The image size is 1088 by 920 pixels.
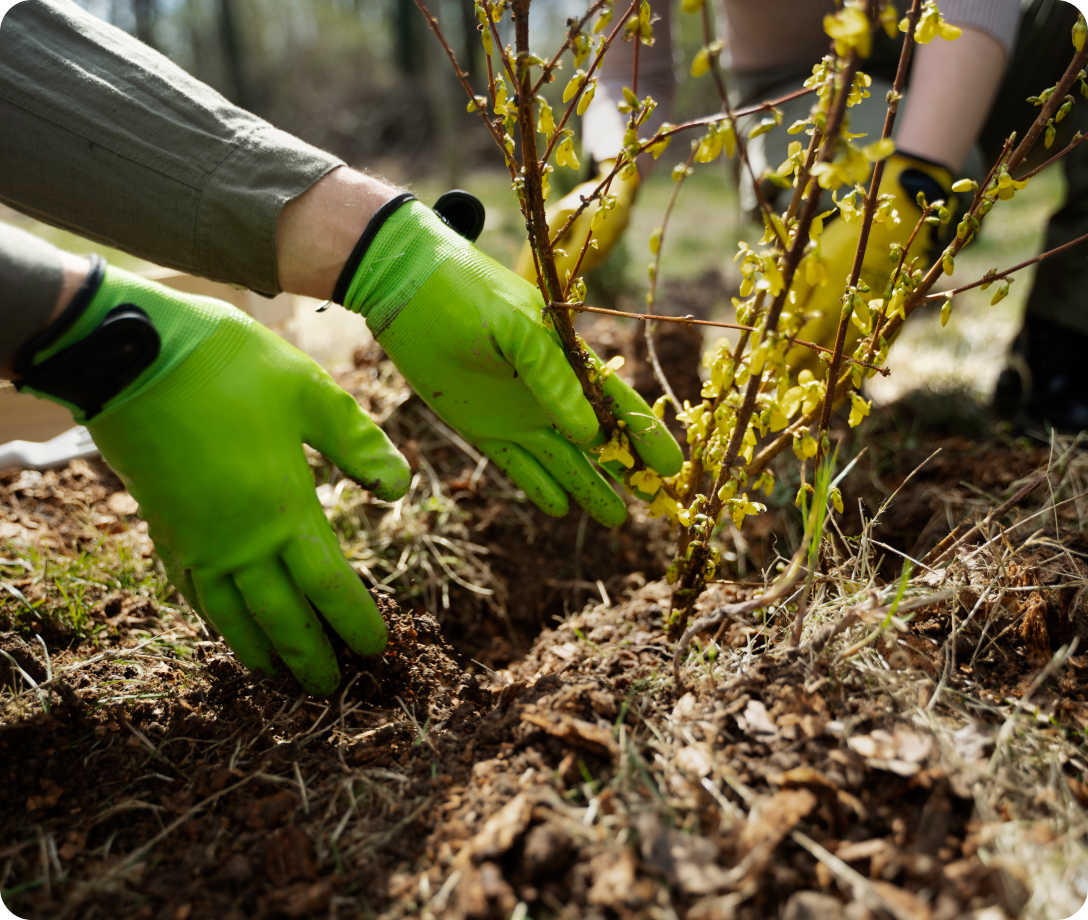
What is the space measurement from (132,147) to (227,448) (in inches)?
28.3

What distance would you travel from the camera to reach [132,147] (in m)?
1.52

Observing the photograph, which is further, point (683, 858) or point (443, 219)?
point (443, 219)

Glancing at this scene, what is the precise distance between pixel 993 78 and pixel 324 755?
255 centimetres

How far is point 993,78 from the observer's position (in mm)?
2102

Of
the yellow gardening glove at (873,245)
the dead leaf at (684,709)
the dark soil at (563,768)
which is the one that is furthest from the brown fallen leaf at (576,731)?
the yellow gardening glove at (873,245)

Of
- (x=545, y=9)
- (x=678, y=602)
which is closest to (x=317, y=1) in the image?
(x=545, y=9)

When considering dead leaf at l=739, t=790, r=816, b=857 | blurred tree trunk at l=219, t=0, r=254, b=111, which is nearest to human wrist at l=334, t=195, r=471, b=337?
dead leaf at l=739, t=790, r=816, b=857

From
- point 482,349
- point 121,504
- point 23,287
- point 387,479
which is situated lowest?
→ point 121,504

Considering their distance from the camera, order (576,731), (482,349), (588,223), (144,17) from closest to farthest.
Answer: (576,731) < (482,349) < (588,223) < (144,17)

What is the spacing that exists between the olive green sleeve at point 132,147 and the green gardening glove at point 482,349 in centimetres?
25

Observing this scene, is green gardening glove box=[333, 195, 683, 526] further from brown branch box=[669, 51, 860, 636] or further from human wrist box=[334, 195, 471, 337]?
brown branch box=[669, 51, 860, 636]

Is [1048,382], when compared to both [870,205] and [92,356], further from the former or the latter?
[92,356]

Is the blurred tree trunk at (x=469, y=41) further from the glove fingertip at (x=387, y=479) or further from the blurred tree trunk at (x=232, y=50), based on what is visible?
the glove fingertip at (x=387, y=479)

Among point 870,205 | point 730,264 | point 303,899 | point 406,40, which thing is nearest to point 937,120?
point 870,205
